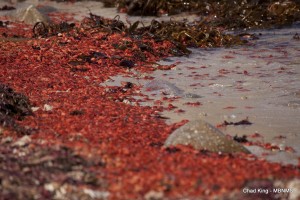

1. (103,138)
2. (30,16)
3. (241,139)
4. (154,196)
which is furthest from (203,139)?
(30,16)

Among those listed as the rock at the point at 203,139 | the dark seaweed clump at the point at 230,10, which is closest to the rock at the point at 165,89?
the rock at the point at 203,139

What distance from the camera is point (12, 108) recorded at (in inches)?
229

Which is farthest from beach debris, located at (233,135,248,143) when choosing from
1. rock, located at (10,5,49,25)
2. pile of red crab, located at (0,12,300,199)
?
rock, located at (10,5,49,25)

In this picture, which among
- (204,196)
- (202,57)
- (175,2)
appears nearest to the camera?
(204,196)

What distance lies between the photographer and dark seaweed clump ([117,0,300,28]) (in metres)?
13.0

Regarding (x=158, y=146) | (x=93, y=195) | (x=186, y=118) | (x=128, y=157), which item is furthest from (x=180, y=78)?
(x=93, y=195)

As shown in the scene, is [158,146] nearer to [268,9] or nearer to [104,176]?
[104,176]

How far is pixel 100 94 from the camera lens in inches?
273

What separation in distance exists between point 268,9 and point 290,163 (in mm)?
9790

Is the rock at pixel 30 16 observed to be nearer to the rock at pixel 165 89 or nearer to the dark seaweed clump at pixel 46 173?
the rock at pixel 165 89

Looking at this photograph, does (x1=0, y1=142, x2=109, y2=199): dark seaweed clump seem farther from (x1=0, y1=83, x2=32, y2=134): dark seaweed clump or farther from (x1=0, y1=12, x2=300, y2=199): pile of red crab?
(x1=0, y1=83, x2=32, y2=134): dark seaweed clump

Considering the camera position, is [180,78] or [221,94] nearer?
[221,94]

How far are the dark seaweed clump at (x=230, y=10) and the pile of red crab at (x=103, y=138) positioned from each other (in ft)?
15.7

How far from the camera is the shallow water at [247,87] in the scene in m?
5.60
